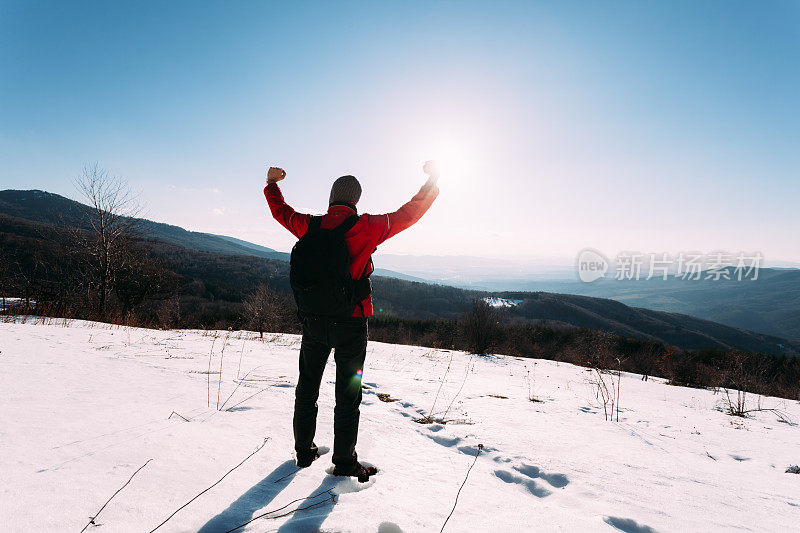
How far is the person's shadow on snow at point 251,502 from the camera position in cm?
138

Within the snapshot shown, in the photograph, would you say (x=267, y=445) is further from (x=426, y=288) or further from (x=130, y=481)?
Answer: (x=426, y=288)

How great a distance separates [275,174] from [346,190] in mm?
847

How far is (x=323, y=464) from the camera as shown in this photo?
2174 mm

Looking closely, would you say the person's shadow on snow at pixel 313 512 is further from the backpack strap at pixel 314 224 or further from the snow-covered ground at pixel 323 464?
the backpack strap at pixel 314 224

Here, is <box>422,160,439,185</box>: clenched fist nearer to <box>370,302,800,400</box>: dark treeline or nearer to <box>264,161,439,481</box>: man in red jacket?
<box>264,161,439,481</box>: man in red jacket

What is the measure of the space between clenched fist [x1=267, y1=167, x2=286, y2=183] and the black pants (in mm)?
1409

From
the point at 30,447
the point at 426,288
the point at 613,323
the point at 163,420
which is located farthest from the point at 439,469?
the point at 613,323

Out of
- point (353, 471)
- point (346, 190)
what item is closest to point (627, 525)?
point (353, 471)

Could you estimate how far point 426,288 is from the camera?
135m

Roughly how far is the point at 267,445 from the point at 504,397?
4083mm

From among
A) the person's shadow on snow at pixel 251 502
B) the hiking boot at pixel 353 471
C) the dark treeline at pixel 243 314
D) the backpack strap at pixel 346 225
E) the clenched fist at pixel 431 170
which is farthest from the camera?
the dark treeline at pixel 243 314

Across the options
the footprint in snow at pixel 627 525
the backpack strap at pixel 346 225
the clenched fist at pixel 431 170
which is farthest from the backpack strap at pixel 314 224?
the footprint in snow at pixel 627 525

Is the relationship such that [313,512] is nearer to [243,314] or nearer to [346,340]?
[346,340]

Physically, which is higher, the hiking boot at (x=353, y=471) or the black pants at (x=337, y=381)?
the black pants at (x=337, y=381)
